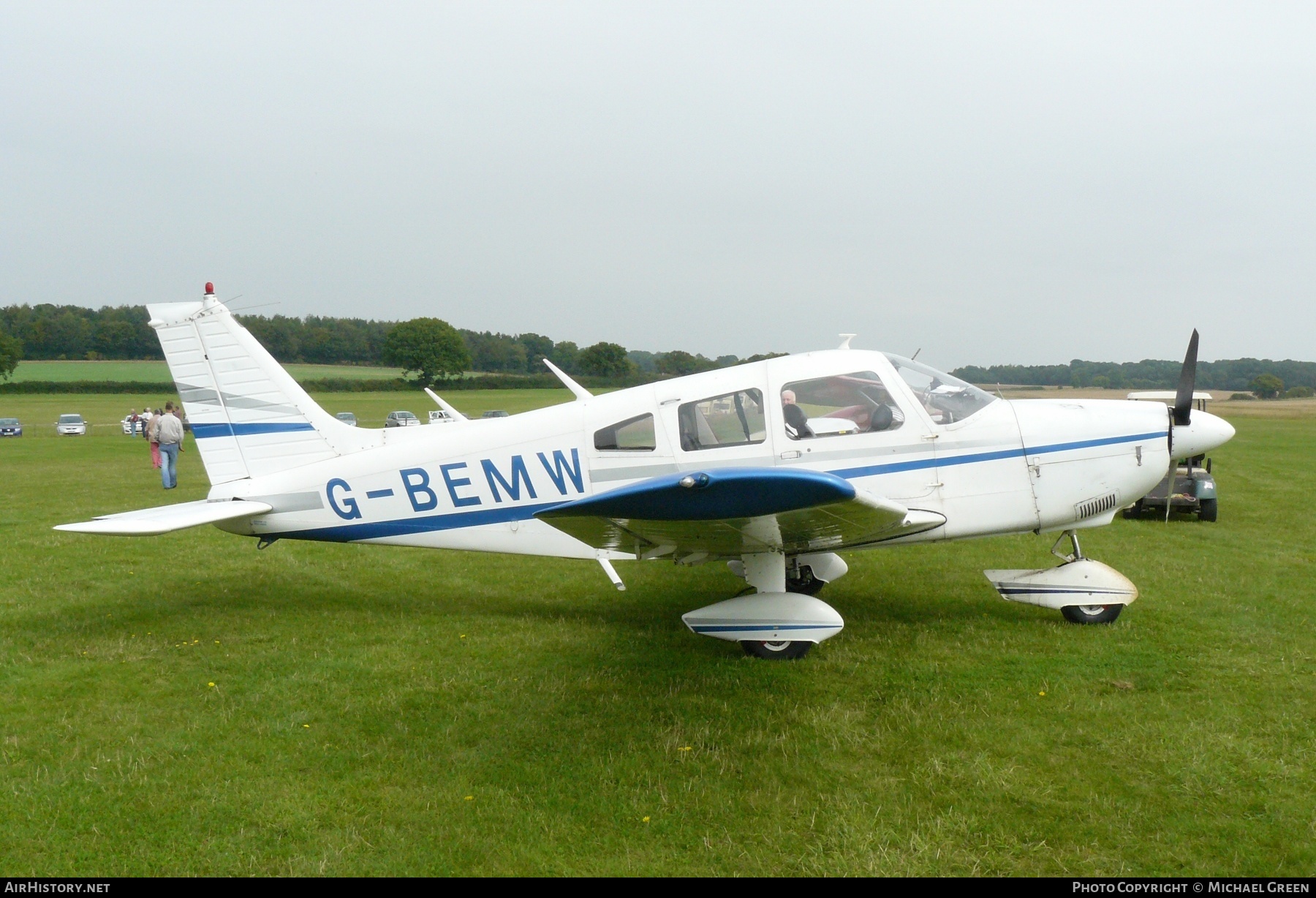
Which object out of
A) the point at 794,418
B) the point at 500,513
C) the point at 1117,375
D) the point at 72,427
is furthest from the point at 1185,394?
the point at 72,427

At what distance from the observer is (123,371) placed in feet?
144

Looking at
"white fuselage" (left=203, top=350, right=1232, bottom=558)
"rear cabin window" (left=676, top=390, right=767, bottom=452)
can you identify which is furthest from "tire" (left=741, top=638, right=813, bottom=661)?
"rear cabin window" (left=676, top=390, right=767, bottom=452)

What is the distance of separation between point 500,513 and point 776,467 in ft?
7.41

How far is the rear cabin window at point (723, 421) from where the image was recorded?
568 centimetres

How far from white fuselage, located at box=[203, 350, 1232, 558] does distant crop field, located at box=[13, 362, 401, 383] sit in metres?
20.2

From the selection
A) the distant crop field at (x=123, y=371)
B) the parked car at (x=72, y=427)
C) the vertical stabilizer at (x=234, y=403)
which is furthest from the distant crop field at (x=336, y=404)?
the vertical stabilizer at (x=234, y=403)

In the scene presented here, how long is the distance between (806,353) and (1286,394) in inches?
2045

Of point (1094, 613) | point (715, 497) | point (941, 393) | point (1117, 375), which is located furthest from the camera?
point (1117, 375)

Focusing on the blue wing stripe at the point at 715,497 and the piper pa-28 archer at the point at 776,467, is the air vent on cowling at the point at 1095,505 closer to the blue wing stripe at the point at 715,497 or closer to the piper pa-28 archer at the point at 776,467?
the piper pa-28 archer at the point at 776,467

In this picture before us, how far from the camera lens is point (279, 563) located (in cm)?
893

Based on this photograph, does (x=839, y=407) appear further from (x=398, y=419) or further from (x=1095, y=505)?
(x=398, y=419)

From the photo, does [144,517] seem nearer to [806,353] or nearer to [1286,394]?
[806,353]

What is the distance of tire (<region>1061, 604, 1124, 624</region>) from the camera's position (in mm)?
6121

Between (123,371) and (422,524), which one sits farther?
(123,371)
